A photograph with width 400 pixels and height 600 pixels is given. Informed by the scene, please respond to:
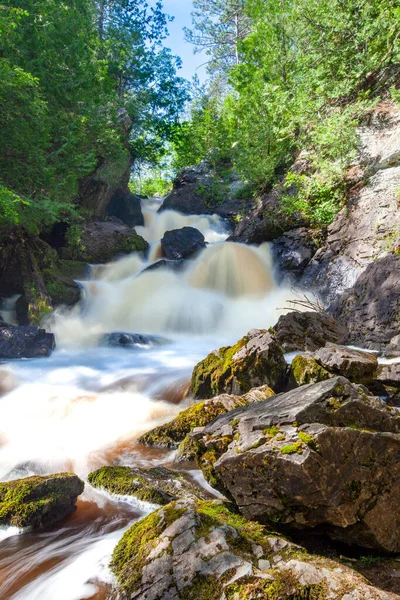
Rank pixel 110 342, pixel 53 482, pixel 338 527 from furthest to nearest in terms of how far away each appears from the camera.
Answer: pixel 110 342 < pixel 53 482 < pixel 338 527

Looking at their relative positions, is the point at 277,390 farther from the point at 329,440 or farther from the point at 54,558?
the point at 54,558

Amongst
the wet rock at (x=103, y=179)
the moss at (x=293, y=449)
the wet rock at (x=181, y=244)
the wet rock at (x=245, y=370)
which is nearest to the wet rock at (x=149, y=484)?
the moss at (x=293, y=449)

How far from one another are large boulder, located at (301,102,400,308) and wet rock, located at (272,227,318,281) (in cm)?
40

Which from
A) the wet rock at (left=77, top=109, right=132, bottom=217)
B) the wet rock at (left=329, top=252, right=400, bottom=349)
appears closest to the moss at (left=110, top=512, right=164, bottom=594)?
the wet rock at (left=329, top=252, right=400, bottom=349)

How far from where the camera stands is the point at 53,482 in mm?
3258

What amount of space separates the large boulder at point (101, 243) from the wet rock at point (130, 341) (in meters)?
6.13

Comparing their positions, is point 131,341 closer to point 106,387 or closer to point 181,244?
point 106,387

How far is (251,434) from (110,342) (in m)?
8.79

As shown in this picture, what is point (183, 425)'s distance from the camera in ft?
15.5

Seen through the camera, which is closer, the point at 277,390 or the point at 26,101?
the point at 277,390

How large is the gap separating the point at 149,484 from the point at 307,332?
541 centimetres

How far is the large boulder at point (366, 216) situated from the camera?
10539 mm

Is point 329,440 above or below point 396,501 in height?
above

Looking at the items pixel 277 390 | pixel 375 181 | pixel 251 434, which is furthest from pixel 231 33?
pixel 251 434
